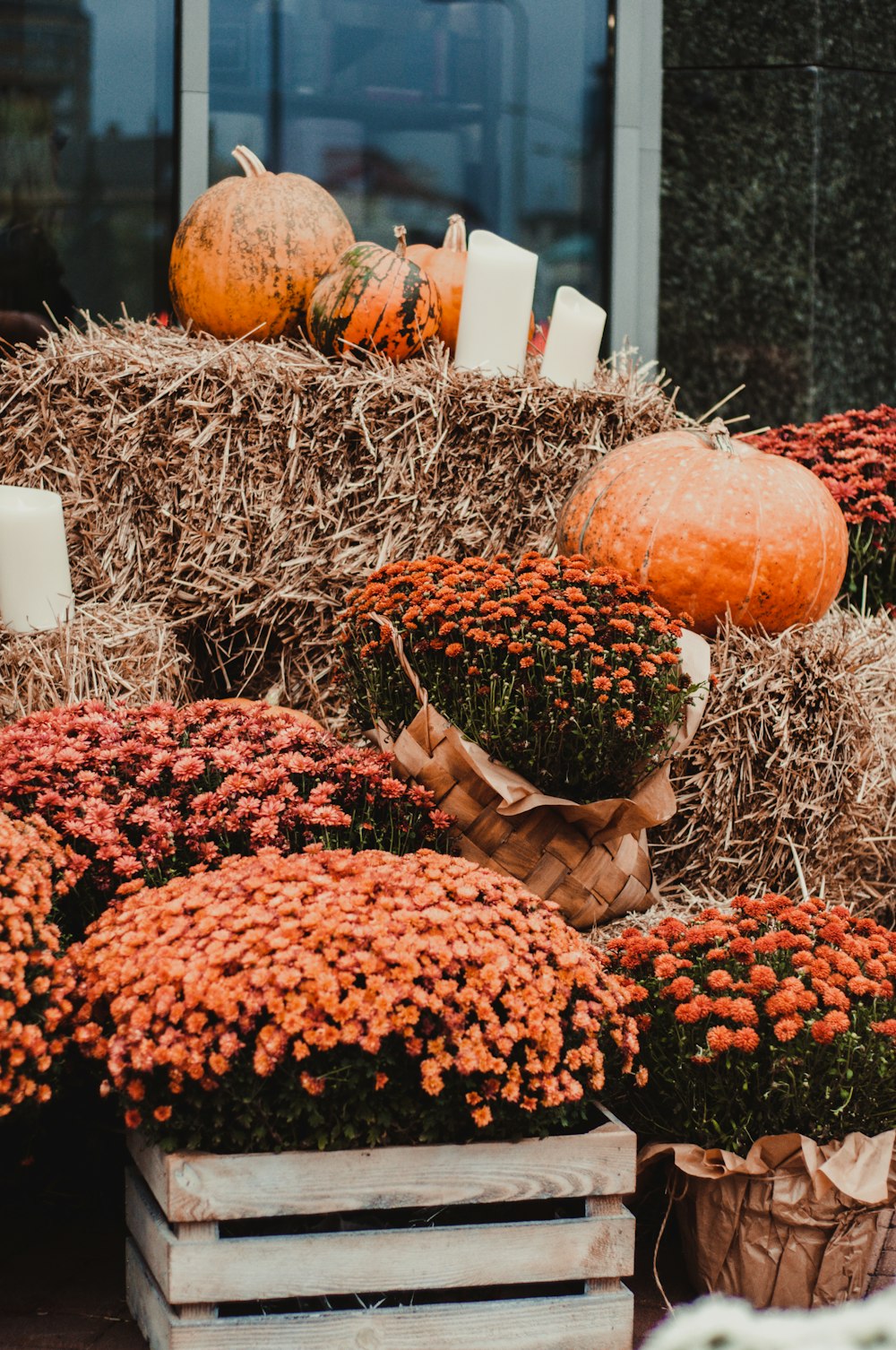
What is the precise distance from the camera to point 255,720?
264 centimetres

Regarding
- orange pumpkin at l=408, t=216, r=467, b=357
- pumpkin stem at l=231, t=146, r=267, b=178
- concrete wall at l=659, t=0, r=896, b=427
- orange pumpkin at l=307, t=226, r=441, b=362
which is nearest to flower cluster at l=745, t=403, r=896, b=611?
concrete wall at l=659, t=0, r=896, b=427

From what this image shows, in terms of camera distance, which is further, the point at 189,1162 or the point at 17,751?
the point at 17,751

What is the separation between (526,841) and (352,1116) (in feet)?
2.65

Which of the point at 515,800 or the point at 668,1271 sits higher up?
the point at 515,800

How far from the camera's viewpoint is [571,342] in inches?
139

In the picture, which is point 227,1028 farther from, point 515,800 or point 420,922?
point 515,800

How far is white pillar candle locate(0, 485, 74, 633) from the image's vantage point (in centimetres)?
300

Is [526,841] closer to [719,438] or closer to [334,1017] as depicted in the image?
[334,1017]

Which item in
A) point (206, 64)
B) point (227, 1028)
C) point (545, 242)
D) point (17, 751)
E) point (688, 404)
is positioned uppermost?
point (206, 64)

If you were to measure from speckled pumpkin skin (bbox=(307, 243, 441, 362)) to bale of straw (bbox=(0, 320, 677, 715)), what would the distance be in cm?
7

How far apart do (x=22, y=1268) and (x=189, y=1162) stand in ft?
2.08

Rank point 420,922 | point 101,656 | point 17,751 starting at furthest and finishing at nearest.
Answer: point 101,656 → point 17,751 → point 420,922

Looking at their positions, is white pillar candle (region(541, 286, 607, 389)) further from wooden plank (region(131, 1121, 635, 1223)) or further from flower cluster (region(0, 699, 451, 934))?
wooden plank (region(131, 1121, 635, 1223))

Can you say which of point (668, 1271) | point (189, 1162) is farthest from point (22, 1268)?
point (668, 1271)
